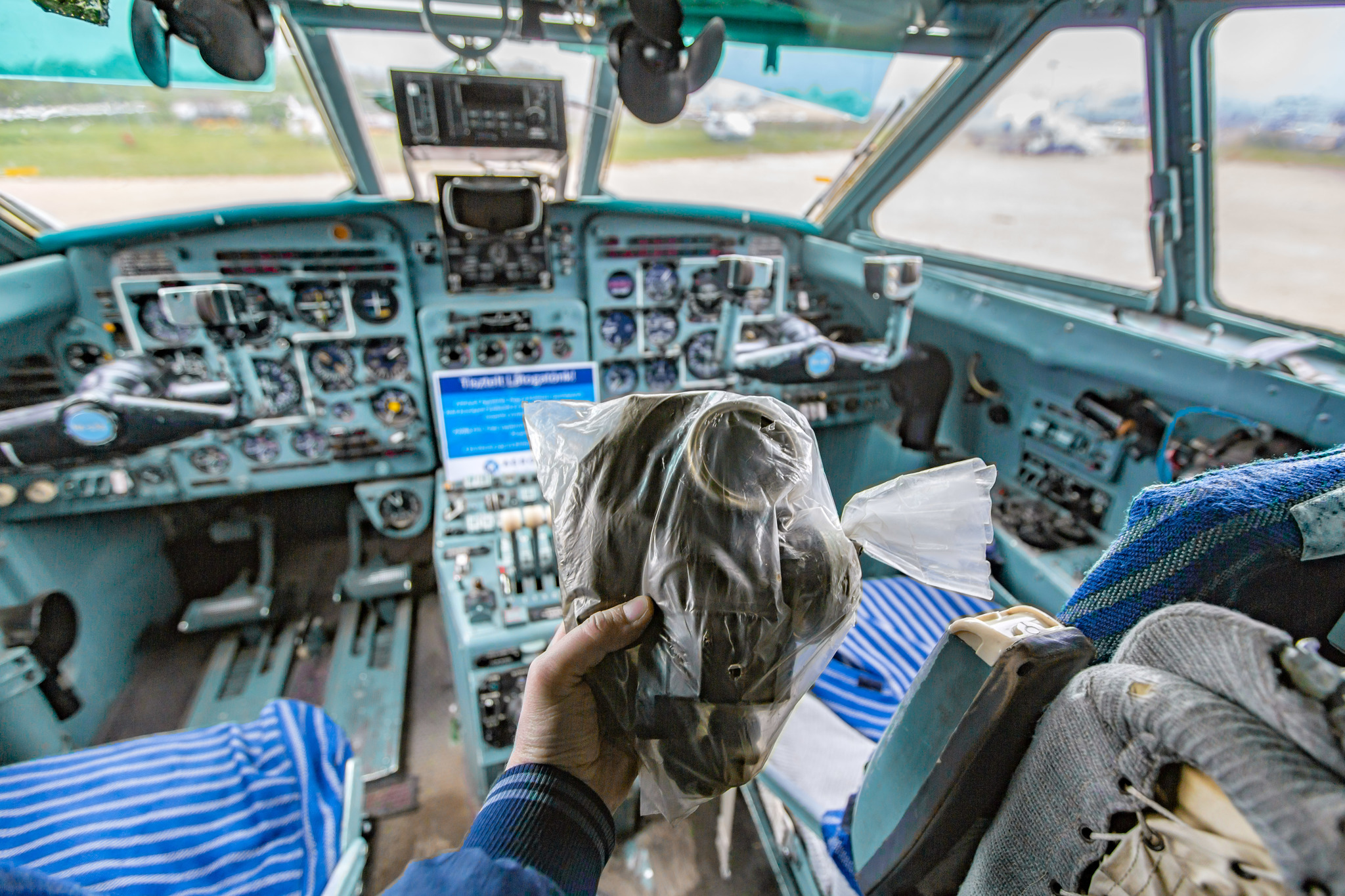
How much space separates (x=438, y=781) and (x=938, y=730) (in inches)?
88.8

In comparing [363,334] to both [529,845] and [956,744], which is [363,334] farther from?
[956,744]

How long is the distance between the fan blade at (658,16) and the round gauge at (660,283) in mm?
1361

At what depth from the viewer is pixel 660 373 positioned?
11.2 feet

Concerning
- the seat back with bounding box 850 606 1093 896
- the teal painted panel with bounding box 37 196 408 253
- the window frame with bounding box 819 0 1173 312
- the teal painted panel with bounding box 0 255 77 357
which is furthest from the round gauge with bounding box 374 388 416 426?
the seat back with bounding box 850 606 1093 896

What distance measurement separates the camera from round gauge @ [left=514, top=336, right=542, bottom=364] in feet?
10.1

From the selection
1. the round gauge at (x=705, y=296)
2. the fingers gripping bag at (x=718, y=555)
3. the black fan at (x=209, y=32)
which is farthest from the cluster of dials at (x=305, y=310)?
the fingers gripping bag at (x=718, y=555)

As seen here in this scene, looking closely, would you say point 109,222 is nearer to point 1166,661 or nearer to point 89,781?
point 89,781

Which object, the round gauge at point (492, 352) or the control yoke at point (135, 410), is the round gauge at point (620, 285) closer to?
the round gauge at point (492, 352)

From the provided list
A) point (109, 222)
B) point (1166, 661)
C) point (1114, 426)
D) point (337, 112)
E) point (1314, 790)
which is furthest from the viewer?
point (337, 112)

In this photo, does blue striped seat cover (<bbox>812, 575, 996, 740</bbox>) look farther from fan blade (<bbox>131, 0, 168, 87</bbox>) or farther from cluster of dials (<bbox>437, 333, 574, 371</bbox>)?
fan blade (<bbox>131, 0, 168, 87</bbox>)

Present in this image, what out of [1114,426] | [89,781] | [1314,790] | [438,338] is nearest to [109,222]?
[438,338]

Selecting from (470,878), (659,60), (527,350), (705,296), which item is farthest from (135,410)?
(705,296)

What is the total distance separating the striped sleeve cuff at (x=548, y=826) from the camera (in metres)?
0.77

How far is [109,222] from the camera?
103 inches
